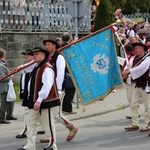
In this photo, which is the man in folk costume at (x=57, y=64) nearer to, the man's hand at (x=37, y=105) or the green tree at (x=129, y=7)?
the man's hand at (x=37, y=105)

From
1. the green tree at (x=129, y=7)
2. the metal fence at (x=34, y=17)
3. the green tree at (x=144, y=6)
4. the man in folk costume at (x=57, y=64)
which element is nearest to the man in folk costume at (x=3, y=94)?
the man in folk costume at (x=57, y=64)

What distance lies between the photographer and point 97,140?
9.09 metres

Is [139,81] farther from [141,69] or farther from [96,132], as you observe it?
[96,132]

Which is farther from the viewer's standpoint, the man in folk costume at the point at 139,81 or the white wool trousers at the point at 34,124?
the man in folk costume at the point at 139,81

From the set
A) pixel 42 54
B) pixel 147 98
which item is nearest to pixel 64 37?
pixel 147 98

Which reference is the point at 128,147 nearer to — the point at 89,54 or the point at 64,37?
the point at 89,54

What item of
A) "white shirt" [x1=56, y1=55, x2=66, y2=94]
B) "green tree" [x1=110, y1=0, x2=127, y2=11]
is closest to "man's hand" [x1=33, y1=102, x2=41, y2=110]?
"white shirt" [x1=56, y1=55, x2=66, y2=94]

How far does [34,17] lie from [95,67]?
7.23 metres

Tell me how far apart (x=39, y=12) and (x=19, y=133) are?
7.79 meters

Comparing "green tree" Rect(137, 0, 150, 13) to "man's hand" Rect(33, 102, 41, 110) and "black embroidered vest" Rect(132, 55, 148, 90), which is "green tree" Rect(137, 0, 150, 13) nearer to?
"black embroidered vest" Rect(132, 55, 148, 90)

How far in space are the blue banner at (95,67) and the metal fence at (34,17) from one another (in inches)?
270

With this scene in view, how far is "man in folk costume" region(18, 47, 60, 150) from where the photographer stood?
7.61 metres

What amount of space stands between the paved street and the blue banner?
2.61 ft

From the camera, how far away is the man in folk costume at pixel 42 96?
7605mm
